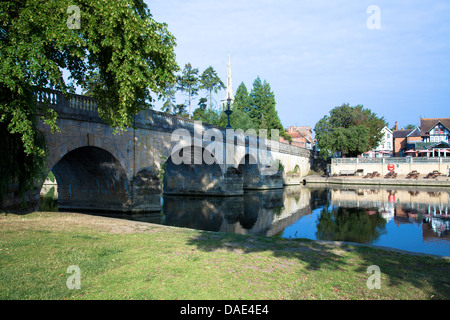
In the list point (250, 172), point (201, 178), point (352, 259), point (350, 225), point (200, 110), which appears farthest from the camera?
point (200, 110)

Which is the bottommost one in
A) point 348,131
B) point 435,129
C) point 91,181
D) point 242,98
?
point 91,181

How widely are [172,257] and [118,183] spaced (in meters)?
14.1

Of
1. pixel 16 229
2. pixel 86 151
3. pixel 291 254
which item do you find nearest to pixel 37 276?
pixel 16 229

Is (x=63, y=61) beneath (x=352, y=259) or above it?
above

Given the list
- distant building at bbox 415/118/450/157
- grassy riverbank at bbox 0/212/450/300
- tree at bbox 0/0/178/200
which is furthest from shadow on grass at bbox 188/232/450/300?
distant building at bbox 415/118/450/157

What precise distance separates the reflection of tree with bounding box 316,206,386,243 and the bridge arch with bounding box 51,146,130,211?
11.3 metres

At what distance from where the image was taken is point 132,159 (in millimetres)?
19484

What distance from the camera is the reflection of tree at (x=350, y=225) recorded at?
13.9m

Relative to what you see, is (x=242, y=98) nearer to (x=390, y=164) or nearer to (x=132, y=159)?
(x=390, y=164)

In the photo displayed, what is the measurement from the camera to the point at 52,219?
34.9 ft

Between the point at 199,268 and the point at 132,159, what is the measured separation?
14.8m

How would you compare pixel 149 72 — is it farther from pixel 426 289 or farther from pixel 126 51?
pixel 426 289

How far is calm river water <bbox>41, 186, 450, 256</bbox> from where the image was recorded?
44.8ft

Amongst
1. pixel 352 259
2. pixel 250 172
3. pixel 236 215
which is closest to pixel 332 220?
pixel 236 215
